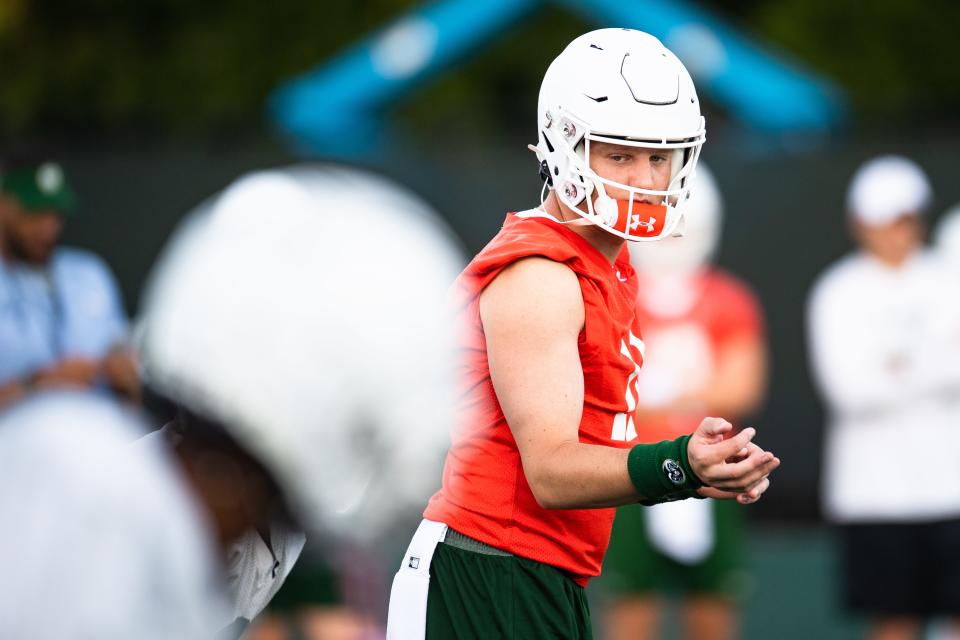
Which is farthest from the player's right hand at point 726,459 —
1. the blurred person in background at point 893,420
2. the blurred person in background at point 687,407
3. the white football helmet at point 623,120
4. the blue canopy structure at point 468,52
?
the blue canopy structure at point 468,52

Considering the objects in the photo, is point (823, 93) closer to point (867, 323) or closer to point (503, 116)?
point (503, 116)

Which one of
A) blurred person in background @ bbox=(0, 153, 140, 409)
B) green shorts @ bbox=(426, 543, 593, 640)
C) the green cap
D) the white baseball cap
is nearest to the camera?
green shorts @ bbox=(426, 543, 593, 640)

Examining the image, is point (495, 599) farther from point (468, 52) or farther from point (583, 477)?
point (468, 52)

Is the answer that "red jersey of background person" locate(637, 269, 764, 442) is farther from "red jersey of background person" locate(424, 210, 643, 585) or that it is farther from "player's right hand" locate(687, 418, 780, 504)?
"player's right hand" locate(687, 418, 780, 504)

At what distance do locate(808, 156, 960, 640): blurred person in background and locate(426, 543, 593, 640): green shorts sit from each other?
129 inches

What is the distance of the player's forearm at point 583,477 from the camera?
2.84 m

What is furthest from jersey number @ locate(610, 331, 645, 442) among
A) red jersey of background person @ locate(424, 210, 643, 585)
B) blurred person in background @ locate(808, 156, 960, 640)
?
blurred person in background @ locate(808, 156, 960, 640)

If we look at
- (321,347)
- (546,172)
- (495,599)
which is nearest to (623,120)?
(546,172)

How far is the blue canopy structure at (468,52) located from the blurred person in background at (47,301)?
468cm

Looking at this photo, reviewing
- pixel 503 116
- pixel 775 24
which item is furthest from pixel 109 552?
pixel 775 24

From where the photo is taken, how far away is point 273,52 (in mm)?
15445

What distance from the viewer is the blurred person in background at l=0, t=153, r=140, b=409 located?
5.79m

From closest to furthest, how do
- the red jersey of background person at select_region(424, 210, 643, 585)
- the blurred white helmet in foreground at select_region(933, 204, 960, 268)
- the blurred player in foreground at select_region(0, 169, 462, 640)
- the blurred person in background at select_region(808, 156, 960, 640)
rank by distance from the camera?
the blurred player in foreground at select_region(0, 169, 462, 640) → the red jersey of background person at select_region(424, 210, 643, 585) → the blurred person in background at select_region(808, 156, 960, 640) → the blurred white helmet in foreground at select_region(933, 204, 960, 268)

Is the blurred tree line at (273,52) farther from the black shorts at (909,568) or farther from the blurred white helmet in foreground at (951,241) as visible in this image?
the black shorts at (909,568)
